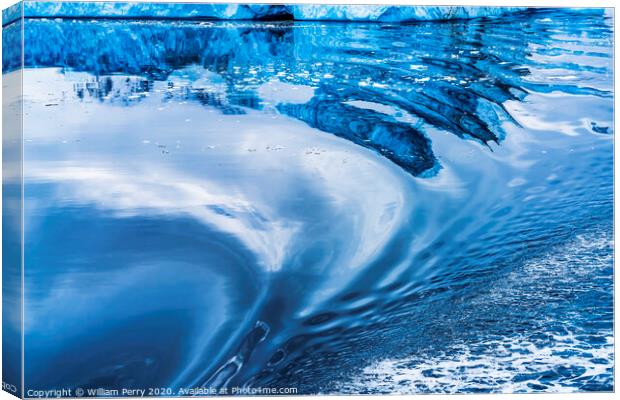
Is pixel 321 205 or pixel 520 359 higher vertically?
pixel 321 205

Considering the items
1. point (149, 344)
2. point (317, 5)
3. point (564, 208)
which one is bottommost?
point (149, 344)

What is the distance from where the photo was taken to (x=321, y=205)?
12.6 ft

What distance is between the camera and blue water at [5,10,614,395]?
376 cm

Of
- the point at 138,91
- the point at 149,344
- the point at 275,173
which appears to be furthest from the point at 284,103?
the point at 149,344

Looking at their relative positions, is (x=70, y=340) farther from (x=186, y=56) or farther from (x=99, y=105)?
(x=186, y=56)

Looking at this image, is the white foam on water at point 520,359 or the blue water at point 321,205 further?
the white foam on water at point 520,359

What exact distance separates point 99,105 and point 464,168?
60.9 inches

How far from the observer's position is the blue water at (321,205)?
12.3ft

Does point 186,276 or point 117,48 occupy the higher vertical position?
point 117,48

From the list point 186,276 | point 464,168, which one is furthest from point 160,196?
point 464,168

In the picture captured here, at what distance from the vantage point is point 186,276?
148 inches

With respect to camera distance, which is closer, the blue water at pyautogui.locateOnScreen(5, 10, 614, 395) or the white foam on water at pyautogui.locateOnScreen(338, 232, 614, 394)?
the blue water at pyautogui.locateOnScreen(5, 10, 614, 395)

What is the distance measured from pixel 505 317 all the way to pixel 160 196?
154 cm

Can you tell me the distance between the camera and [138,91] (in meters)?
3.82
